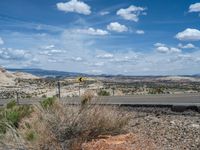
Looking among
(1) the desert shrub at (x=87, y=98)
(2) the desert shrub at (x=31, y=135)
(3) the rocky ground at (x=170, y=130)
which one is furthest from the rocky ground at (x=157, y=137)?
(1) the desert shrub at (x=87, y=98)

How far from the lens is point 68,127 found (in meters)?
11.2

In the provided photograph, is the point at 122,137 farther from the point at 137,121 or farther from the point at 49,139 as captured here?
the point at 137,121

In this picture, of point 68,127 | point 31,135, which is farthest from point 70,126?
point 31,135

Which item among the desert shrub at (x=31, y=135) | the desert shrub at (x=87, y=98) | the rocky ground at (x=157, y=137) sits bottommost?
the rocky ground at (x=157, y=137)

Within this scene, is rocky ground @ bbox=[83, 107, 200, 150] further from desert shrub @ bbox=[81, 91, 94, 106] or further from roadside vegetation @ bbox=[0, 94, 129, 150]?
desert shrub @ bbox=[81, 91, 94, 106]

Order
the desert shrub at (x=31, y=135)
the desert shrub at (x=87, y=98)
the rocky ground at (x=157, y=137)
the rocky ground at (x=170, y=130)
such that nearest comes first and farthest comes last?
the rocky ground at (x=157, y=137) < the rocky ground at (x=170, y=130) < the desert shrub at (x=31, y=135) < the desert shrub at (x=87, y=98)

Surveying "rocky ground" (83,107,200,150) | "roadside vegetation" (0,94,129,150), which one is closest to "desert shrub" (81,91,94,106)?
"roadside vegetation" (0,94,129,150)

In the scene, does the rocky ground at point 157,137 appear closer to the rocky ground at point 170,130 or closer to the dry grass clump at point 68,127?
the rocky ground at point 170,130

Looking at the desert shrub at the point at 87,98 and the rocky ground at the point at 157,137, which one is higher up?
the desert shrub at the point at 87,98

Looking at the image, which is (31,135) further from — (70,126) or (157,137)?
(157,137)

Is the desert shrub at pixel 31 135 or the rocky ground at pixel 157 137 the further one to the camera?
the desert shrub at pixel 31 135

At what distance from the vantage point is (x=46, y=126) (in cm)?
1125

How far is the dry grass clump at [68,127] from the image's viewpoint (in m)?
10.8

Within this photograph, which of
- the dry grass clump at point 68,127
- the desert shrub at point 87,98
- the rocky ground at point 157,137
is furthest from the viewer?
the desert shrub at point 87,98
